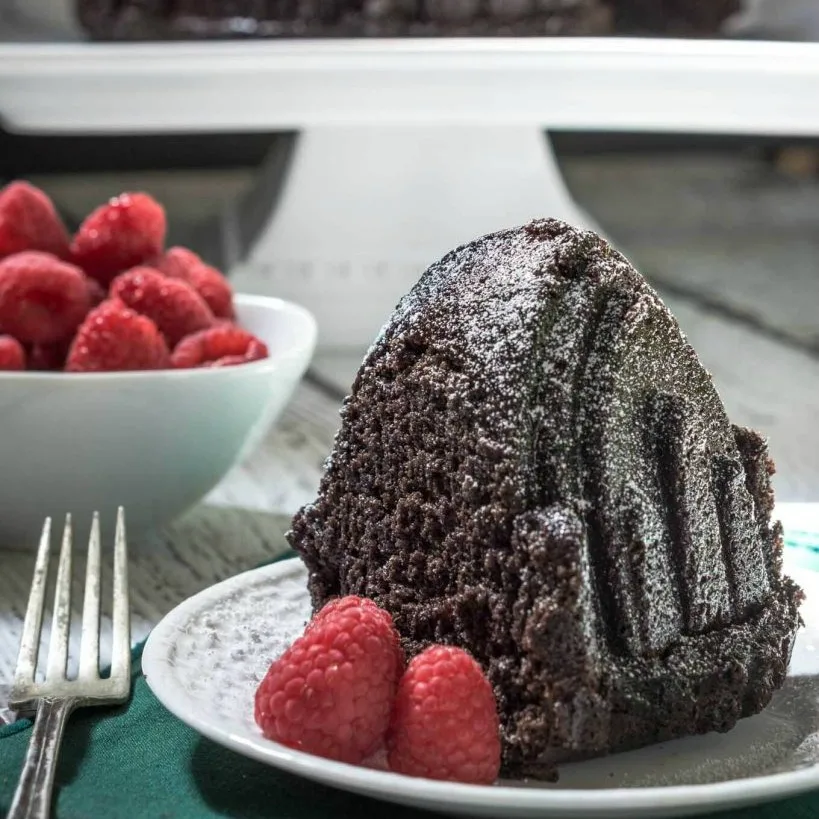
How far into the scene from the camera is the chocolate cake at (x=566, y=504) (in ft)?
2.54

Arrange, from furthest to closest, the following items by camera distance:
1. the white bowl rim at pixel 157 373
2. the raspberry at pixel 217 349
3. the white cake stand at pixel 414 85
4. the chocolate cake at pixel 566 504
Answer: the white cake stand at pixel 414 85, the raspberry at pixel 217 349, the white bowl rim at pixel 157 373, the chocolate cake at pixel 566 504

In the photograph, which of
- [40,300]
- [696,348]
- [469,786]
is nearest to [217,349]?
[40,300]

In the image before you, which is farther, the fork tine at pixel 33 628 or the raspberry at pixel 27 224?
the raspberry at pixel 27 224

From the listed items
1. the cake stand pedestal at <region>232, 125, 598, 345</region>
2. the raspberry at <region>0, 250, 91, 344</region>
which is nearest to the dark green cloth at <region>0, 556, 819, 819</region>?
the raspberry at <region>0, 250, 91, 344</region>

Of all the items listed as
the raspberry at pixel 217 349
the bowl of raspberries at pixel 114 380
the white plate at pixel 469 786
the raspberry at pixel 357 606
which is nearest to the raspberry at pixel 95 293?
the bowl of raspberries at pixel 114 380

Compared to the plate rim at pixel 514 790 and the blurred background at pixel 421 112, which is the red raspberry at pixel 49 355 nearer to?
the blurred background at pixel 421 112

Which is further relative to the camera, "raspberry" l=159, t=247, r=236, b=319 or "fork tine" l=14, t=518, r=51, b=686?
"raspberry" l=159, t=247, r=236, b=319

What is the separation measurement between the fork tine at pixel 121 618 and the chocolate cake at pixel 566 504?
0.18 m

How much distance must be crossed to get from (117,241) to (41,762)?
0.73 m

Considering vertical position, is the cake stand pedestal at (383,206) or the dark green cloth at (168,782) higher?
the cake stand pedestal at (383,206)

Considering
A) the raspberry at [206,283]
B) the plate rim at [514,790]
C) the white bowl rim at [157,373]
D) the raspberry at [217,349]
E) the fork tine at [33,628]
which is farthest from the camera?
the raspberry at [206,283]

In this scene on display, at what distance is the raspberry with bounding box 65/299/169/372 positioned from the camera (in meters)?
1.26

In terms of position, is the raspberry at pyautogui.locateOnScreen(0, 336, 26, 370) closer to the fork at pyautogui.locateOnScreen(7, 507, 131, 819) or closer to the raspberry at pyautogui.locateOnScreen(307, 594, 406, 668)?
the fork at pyautogui.locateOnScreen(7, 507, 131, 819)

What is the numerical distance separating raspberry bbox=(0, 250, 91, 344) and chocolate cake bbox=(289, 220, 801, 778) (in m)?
0.50
